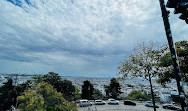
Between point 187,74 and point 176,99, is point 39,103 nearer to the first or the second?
point 187,74

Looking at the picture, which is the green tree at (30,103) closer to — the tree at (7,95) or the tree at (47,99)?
the tree at (47,99)

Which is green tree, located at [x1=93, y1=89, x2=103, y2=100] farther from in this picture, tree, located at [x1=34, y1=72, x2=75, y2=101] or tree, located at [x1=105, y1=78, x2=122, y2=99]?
tree, located at [x1=34, y1=72, x2=75, y2=101]

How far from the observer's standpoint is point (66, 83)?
128ft

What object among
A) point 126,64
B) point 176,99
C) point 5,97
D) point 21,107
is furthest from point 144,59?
point 5,97

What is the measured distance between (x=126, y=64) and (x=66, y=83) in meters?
27.9

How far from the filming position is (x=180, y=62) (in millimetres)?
15281

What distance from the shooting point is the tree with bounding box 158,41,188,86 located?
14992 mm

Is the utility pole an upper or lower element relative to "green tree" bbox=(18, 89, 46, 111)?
upper

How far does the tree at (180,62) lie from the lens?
590 inches

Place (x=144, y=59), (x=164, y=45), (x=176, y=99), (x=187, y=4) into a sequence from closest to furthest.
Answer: (x=187, y=4), (x=164, y=45), (x=144, y=59), (x=176, y=99)

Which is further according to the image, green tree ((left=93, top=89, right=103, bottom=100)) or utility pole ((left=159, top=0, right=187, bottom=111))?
green tree ((left=93, top=89, right=103, bottom=100))

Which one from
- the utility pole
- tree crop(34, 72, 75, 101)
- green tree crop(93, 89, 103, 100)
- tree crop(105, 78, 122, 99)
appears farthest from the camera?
tree crop(105, 78, 122, 99)

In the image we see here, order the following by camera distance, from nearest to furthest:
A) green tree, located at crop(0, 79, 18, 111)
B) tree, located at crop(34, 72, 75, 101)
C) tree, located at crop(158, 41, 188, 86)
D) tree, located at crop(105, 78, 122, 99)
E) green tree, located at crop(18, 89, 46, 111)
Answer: green tree, located at crop(18, 89, 46, 111)
tree, located at crop(158, 41, 188, 86)
green tree, located at crop(0, 79, 18, 111)
tree, located at crop(34, 72, 75, 101)
tree, located at crop(105, 78, 122, 99)

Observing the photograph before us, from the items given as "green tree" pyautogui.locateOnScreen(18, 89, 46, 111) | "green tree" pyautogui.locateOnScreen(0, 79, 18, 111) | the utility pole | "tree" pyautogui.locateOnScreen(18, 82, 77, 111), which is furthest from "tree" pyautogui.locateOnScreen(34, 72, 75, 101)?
the utility pole
